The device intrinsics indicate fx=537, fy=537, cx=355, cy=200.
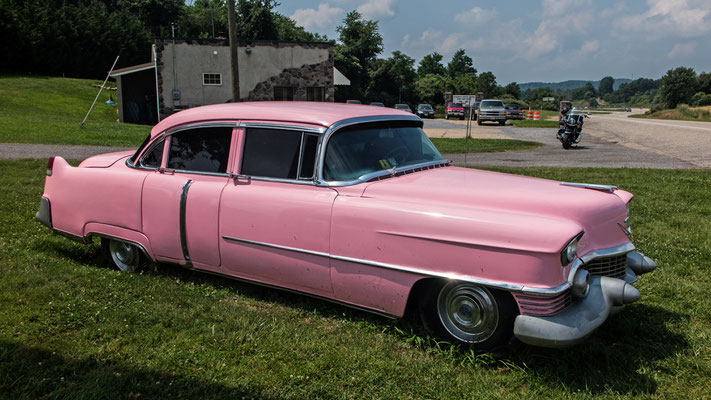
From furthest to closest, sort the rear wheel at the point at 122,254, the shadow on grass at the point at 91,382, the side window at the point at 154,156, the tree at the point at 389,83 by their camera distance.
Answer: the tree at the point at 389,83 → the rear wheel at the point at 122,254 → the side window at the point at 154,156 → the shadow on grass at the point at 91,382

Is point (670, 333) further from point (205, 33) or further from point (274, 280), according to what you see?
point (205, 33)

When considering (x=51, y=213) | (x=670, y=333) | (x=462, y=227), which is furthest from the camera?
(x=51, y=213)

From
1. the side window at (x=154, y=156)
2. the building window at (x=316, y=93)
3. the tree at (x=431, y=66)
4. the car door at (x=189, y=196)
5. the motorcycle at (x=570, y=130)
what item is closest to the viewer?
the car door at (x=189, y=196)

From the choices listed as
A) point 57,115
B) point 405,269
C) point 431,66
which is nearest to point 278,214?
point 405,269

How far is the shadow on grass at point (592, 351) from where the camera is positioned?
3121 mm

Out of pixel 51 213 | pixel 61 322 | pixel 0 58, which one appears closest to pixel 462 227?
pixel 61 322

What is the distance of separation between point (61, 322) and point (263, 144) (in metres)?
1.90

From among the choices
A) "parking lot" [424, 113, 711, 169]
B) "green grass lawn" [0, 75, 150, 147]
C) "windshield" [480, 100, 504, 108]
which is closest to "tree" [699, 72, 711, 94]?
"windshield" [480, 100, 504, 108]

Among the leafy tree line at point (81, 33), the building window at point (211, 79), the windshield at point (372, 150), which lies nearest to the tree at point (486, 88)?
the leafy tree line at point (81, 33)

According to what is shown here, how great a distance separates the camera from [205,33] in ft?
223

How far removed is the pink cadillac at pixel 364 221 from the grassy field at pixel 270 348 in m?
0.25

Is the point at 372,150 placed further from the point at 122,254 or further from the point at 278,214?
the point at 122,254

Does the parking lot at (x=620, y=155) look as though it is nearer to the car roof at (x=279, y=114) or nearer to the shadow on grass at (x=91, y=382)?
the car roof at (x=279, y=114)

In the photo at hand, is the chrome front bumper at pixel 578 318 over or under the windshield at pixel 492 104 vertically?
under
